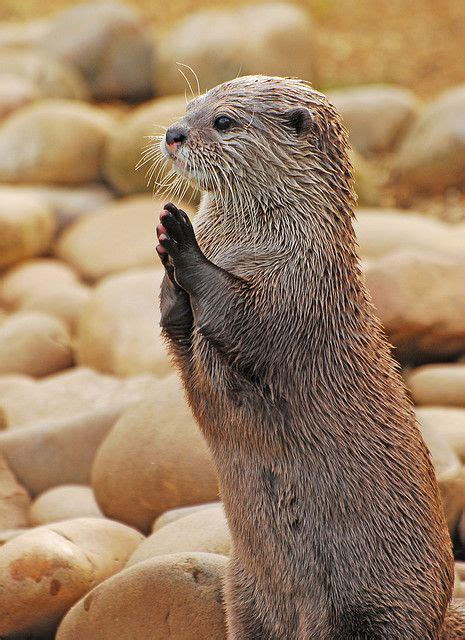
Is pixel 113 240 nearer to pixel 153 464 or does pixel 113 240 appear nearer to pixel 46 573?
pixel 153 464

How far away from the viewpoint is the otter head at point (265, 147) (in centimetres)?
346

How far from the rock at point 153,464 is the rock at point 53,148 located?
249 inches

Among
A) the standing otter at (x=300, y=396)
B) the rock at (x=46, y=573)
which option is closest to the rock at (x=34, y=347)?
the rock at (x=46, y=573)

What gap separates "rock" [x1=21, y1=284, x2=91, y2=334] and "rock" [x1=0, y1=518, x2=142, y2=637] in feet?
12.9

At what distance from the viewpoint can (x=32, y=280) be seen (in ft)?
31.5

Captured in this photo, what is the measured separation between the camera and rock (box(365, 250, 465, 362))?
6.60 meters

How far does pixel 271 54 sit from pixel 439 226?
4287mm

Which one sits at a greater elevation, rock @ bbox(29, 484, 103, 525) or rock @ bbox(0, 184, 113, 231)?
rock @ bbox(0, 184, 113, 231)

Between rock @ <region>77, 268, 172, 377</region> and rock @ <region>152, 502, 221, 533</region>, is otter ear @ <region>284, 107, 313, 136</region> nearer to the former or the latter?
rock @ <region>152, 502, 221, 533</region>

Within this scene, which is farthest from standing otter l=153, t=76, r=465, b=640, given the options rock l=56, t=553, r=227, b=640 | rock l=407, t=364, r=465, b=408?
rock l=407, t=364, r=465, b=408

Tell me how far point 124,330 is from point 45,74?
667 cm

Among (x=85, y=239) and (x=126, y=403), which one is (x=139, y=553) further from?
(x=85, y=239)

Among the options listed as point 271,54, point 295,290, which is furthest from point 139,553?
point 271,54

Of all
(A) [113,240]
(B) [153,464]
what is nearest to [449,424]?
(B) [153,464]
